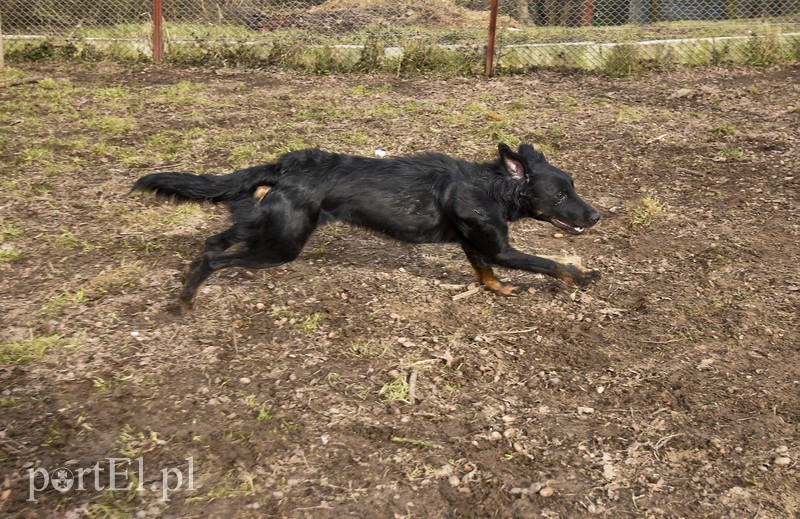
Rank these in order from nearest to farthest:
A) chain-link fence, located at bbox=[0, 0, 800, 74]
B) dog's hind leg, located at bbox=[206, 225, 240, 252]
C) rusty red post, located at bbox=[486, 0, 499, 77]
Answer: dog's hind leg, located at bbox=[206, 225, 240, 252]
rusty red post, located at bbox=[486, 0, 499, 77]
chain-link fence, located at bbox=[0, 0, 800, 74]

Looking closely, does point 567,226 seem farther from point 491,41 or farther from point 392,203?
point 491,41

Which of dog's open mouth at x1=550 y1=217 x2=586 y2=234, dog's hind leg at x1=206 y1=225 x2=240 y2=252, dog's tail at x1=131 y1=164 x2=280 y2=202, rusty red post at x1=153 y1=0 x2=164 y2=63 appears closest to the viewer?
dog's tail at x1=131 y1=164 x2=280 y2=202

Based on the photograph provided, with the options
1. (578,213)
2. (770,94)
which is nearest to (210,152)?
(578,213)

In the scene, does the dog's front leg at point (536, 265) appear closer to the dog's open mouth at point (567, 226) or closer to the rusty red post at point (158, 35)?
the dog's open mouth at point (567, 226)

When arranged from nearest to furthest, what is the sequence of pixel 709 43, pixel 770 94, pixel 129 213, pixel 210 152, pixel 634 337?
pixel 634 337, pixel 129 213, pixel 210 152, pixel 770 94, pixel 709 43

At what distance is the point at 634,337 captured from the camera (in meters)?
4.79

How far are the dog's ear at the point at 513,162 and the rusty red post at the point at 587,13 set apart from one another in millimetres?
8699

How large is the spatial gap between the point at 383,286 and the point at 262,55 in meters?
7.41

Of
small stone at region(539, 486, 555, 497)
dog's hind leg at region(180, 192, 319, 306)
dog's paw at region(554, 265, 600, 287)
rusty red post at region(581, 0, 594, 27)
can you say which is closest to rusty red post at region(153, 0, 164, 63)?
rusty red post at region(581, 0, 594, 27)

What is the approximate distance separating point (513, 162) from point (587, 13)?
346 inches

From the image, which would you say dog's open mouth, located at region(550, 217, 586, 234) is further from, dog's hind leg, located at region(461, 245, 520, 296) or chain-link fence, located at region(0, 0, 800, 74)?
chain-link fence, located at region(0, 0, 800, 74)

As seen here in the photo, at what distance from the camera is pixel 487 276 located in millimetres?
5359

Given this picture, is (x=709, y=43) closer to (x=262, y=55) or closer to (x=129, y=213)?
(x=262, y=55)

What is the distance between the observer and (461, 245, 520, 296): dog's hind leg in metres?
5.31
